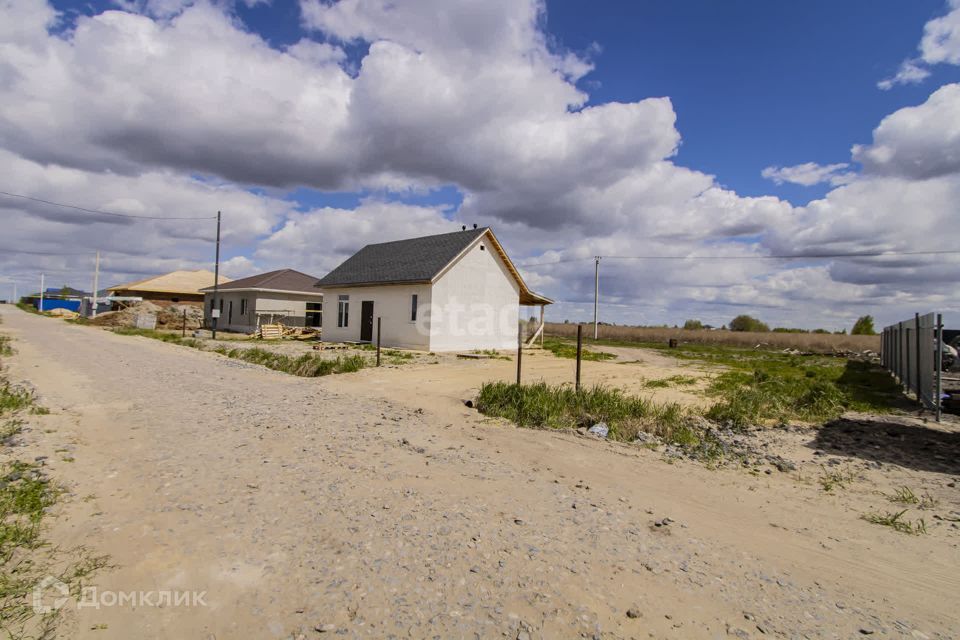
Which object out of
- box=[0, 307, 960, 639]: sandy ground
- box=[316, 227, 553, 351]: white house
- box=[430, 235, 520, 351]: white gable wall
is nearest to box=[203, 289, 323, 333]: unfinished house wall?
box=[316, 227, 553, 351]: white house

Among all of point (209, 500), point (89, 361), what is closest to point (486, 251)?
point (89, 361)

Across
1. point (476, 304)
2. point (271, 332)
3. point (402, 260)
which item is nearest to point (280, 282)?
point (271, 332)

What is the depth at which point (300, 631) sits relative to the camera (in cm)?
281

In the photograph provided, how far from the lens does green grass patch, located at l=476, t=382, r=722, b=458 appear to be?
317 inches

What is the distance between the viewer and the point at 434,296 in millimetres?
22781

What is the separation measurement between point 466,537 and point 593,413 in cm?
546

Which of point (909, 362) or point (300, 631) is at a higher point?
point (909, 362)

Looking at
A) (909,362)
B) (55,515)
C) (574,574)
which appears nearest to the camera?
(574,574)

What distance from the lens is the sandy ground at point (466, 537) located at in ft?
9.89

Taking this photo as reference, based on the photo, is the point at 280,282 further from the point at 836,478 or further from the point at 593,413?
the point at 836,478

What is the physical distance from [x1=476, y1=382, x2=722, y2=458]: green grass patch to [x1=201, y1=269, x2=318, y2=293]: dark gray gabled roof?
87.7 ft

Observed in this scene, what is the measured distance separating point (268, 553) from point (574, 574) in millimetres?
2197

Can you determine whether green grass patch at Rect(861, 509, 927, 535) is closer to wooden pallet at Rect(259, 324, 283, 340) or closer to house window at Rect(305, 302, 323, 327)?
wooden pallet at Rect(259, 324, 283, 340)

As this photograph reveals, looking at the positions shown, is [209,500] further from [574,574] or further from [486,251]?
[486,251]
